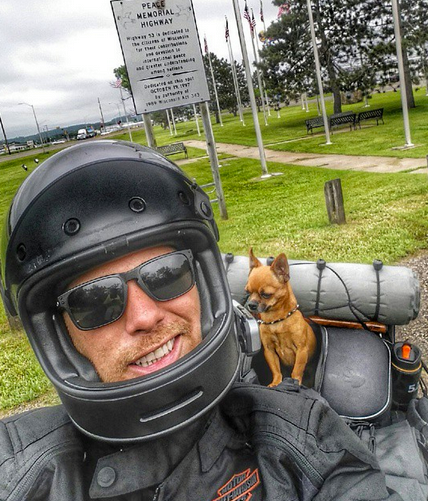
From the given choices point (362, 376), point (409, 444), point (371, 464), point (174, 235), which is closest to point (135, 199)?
point (174, 235)

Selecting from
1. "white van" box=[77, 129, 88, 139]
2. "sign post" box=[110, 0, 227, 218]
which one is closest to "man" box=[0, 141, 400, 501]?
"white van" box=[77, 129, 88, 139]

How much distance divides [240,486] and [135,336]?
1.71 feet

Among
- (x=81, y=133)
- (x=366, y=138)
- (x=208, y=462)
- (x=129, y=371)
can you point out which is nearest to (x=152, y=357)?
(x=129, y=371)

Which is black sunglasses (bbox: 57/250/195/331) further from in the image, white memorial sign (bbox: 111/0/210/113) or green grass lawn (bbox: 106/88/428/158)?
green grass lawn (bbox: 106/88/428/158)

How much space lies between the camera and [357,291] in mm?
2736

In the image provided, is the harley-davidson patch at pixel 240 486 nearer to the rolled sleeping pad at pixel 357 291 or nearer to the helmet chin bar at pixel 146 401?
the helmet chin bar at pixel 146 401

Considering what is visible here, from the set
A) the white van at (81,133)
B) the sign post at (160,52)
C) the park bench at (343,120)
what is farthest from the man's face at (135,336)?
the park bench at (343,120)

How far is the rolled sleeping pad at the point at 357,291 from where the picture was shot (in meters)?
2.68

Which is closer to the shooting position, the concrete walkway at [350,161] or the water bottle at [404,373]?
the water bottle at [404,373]

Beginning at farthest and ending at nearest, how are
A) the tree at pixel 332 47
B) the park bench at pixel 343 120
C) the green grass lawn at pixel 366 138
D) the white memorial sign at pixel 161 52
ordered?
the tree at pixel 332 47 → the park bench at pixel 343 120 → the green grass lawn at pixel 366 138 → the white memorial sign at pixel 161 52

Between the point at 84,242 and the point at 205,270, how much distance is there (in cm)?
44

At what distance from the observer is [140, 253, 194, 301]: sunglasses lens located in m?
1.25

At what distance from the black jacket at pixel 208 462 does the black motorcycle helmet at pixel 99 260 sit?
105mm

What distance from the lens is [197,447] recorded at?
129cm
